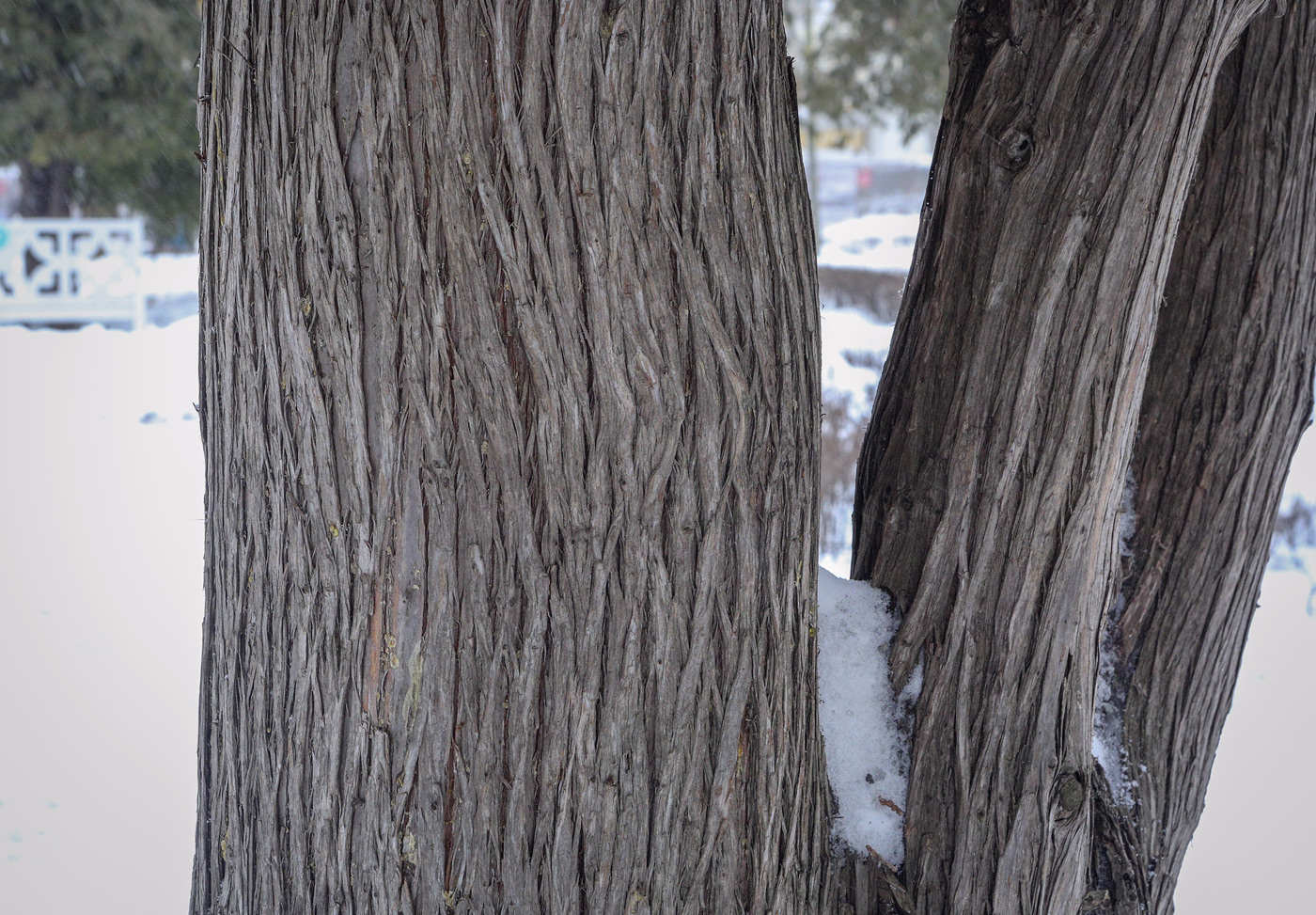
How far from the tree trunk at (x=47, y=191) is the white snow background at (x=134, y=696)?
5.84 m

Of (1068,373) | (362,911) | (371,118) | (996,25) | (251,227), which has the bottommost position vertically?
(362,911)

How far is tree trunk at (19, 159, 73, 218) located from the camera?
13070 mm

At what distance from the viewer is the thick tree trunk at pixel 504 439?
1344 mm

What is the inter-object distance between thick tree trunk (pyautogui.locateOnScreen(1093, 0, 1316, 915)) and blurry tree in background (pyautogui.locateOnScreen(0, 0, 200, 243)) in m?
9.30

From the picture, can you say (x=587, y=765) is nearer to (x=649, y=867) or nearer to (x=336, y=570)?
(x=649, y=867)

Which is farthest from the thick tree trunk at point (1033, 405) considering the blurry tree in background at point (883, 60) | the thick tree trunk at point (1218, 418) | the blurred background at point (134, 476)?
the blurry tree in background at point (883, 60)

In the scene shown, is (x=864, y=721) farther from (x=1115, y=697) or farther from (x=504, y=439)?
(x=504, y=439)

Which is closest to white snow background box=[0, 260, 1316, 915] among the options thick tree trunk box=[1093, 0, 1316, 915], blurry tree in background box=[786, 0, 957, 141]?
thick tree trunk box=[1093, 0, 1316, 915]

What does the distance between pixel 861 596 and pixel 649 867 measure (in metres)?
0.69

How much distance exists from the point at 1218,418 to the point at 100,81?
35.3 feet

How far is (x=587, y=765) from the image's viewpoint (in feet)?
4.75

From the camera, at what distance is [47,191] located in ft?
44.2

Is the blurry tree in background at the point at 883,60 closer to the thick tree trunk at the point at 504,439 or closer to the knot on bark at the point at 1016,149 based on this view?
the knot on bark at the point at 1016,149

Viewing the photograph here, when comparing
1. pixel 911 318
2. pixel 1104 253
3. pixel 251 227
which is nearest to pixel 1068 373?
pixel 1104 253
